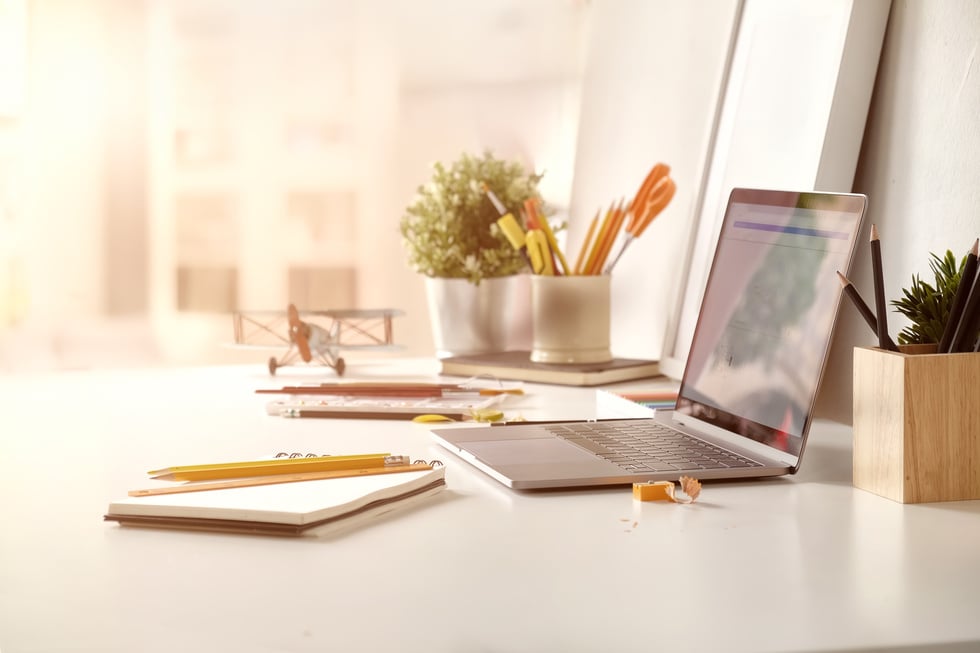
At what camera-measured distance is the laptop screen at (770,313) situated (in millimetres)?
859

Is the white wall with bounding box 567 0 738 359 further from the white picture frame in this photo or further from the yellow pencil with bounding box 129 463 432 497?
the yellow pencil with bounding box 129 463 432 497

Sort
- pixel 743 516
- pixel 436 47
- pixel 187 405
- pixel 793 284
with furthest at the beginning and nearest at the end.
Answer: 1. pixel 436 47
2. pixel 187 405
3. pixel 793 284
4. pixel 743 516

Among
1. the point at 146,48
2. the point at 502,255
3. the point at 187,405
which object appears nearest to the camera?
the point at 187,405

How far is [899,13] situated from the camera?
3.66 feet

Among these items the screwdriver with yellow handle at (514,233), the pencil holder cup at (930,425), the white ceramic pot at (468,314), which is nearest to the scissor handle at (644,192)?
the screwdriver with yellow handle at (514,233)

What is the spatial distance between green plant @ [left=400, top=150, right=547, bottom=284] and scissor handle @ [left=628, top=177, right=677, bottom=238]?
0.67 feet

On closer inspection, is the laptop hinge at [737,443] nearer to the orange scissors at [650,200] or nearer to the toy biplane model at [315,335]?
the orange scissors at [650,200]

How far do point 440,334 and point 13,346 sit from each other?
716mm

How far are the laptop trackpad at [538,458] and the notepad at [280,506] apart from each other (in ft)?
0.30

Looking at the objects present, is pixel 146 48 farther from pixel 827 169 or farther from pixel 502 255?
pixel 827 169

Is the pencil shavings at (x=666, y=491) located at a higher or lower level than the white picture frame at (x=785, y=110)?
lower

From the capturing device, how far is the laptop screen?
859 millimetres

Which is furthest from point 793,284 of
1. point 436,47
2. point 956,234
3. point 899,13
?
point 436,47

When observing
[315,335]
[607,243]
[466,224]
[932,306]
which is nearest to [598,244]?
[607,243]
